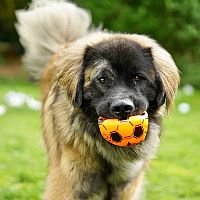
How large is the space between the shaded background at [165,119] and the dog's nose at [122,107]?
206 cm

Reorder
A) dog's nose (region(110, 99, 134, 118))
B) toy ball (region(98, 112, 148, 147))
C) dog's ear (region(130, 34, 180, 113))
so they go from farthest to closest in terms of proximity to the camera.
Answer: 1. dog's ear (region(130, 34, 180, 113))
2. toy ball (region(98, 112, 148, 147))
3. dog's nose (region(110, 99, 134, 118))

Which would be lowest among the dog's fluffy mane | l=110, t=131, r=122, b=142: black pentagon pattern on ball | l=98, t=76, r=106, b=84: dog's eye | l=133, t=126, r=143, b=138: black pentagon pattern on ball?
the dog's fluffy mane

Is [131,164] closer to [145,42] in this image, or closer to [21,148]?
[145,42]

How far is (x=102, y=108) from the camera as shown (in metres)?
4.42

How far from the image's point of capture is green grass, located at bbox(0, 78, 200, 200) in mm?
6281

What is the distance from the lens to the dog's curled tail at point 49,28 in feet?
22.4

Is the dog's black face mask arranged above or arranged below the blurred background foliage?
above

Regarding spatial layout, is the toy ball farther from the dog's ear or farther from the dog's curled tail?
the dog's curled tail

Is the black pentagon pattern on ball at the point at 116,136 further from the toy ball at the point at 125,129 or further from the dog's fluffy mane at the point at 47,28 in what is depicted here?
the dog's fluffy mane at the point at 47,28

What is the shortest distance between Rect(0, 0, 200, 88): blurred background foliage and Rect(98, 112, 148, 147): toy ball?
10.9 meters

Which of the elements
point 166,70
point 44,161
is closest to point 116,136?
point 166,70

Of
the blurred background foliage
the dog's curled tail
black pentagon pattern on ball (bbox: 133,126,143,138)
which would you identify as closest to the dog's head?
black pentagon pattern on ball (bbox: 133,126,143,138)

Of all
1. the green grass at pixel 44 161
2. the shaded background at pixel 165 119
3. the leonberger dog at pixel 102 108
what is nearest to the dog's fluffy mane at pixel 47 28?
the green grass at pixel 44 161

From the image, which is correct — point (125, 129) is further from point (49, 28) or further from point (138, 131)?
point (49, 28)
